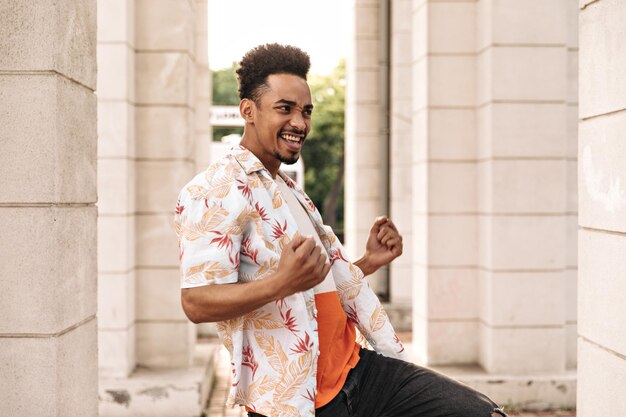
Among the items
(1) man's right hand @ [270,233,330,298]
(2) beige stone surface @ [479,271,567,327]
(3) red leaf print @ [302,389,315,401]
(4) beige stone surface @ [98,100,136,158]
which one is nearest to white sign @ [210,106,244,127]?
(4) beige stone surface @ [98,100,136,158]

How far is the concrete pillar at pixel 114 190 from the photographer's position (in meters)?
7.14

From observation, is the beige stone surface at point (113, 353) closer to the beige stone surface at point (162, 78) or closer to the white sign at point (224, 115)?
the beige stone surface at point (162, 78)

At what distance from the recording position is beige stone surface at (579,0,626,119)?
11.3 feet

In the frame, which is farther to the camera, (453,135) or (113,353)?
(453,135)

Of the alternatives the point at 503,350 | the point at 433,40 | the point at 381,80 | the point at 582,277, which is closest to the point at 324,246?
the point at 582,277

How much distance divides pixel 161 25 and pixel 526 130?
130 inches

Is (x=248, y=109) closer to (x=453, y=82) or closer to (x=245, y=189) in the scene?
(x=245, y=189)

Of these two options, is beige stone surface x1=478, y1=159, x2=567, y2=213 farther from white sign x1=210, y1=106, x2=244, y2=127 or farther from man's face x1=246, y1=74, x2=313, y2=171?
white sign x1=210, y1=106, x2=244, y2=127

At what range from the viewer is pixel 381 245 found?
3.48 m

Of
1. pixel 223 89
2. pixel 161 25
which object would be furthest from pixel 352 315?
pixel 223 89

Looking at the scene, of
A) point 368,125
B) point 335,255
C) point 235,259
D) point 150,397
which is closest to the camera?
point 235,259

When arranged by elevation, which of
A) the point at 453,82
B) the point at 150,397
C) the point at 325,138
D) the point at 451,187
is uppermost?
the point at 325,138

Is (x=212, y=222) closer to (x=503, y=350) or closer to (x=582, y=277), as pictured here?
(x=582, y=277)

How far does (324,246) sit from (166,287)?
447cm
